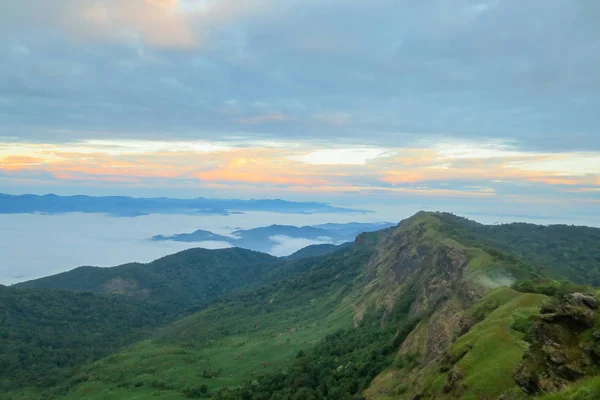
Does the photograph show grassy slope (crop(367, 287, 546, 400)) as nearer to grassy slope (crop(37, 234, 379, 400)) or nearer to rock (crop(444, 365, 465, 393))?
rock (crop(444, 365, 465, 393))

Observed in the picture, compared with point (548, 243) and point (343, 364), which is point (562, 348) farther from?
point (548, 243)

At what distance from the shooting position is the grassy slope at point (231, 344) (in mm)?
82938

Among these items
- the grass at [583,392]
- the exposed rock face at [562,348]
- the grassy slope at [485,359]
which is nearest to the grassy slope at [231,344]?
the grassy slope at [485,359]

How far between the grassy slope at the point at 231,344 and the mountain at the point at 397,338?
0.47 m

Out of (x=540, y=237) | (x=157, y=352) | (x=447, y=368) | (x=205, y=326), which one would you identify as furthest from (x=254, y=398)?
(x=540, y=237)

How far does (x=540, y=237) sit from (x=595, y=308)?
171877 millimetres

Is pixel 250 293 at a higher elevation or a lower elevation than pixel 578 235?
lower

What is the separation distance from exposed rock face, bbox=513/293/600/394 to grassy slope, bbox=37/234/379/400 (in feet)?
202

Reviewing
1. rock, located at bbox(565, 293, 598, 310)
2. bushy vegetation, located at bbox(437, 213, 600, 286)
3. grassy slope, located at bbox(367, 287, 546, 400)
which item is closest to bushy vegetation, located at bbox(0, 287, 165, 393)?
grassy slope, located at bbox(367, 287, 546, 400)

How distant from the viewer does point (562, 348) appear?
17.2m

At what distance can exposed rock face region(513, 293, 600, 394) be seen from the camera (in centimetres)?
1638

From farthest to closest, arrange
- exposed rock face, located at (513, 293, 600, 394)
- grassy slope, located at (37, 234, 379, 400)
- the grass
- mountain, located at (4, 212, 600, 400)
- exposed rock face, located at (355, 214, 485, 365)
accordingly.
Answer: grassy slope, located at (37, 234, 379, 400) → exposed rock face, located at (355, 214, 485, 365) → mountain, located at (4, 212, 600, 400) → exposed rock face, located at (513, 293, 600, 394) → the grass

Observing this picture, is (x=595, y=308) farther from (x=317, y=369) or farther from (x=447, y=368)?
(x=317, y=369)

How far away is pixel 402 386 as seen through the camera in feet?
108
